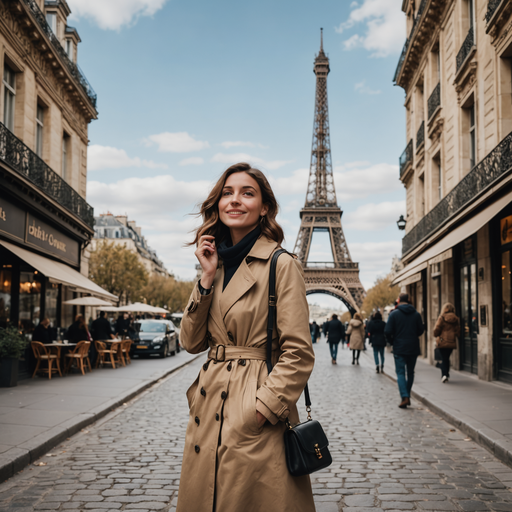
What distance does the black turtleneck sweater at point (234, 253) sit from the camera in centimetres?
232

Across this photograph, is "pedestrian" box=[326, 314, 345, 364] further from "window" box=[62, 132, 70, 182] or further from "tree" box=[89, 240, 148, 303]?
"tree" box=[89, 240, 148, 303]

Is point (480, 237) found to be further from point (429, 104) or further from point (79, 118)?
point (79, 118)

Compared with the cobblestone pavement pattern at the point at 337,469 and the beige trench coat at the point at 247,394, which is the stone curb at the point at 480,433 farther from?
the beige trench coat at the point at 247,394

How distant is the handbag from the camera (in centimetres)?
202

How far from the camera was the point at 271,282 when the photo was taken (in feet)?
7.11

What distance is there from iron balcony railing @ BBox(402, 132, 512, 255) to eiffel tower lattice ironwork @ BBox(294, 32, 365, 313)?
95.0 feet

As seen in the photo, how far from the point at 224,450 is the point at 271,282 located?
0.64 m

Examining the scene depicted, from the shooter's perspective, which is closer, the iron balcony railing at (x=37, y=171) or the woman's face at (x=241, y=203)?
the woman's face at (x=241, y=203)

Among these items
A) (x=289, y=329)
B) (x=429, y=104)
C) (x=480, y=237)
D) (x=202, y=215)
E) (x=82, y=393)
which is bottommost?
(x=82, y=393)

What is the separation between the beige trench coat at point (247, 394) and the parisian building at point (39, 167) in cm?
1036

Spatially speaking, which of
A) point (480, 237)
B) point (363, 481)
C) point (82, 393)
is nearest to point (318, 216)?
point (480, 237)

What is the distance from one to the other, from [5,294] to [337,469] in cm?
1084

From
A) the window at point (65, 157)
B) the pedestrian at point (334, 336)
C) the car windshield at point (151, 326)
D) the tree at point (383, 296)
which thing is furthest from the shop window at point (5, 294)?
the tree at point (383, 296)

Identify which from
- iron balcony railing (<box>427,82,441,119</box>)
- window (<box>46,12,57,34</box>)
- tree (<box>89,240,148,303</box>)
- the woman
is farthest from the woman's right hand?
tree (<box>89,240,148,303</box>)
